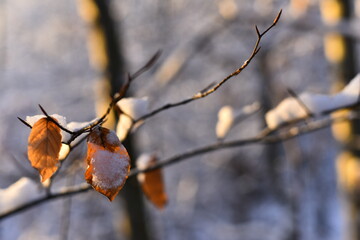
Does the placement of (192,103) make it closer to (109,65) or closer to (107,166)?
(109,65)

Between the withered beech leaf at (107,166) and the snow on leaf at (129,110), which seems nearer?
the withered beech leaf at (107,166)

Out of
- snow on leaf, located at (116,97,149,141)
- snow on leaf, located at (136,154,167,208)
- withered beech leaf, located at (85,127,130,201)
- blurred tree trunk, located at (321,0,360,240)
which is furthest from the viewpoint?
blurred tree trunk, located at (321,0,360,240)

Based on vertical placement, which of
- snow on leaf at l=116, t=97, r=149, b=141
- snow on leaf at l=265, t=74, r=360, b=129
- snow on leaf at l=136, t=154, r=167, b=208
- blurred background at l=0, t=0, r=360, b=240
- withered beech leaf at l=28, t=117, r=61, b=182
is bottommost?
blurred background at l=0, t=0, r=360, b=240

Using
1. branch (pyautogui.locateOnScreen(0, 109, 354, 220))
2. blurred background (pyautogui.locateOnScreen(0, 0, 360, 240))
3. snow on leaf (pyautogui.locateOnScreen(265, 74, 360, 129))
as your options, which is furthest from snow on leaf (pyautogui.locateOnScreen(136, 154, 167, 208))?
blurred background (pyautogui.locateOnScreen(0, 0, 360, 240))

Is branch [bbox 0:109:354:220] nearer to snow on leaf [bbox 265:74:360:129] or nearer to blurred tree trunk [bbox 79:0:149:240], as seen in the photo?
snow on leaf [bbox 265:74:360:129]

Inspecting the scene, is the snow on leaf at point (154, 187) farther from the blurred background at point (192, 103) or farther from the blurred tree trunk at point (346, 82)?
the blurred tree trunk at point (346, 82)

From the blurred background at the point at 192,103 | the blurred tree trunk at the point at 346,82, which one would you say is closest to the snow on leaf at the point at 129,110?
the blurred background at the point at 192,103

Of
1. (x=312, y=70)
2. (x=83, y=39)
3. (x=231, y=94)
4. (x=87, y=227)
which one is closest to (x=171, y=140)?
(x=231, y=94)

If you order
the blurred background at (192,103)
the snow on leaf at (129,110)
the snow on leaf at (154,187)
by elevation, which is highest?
the snow on leaf at (129,110)
